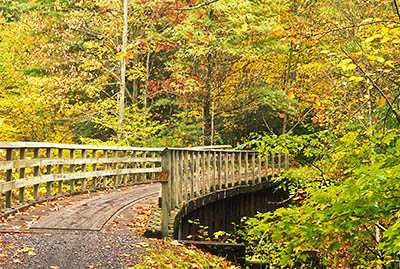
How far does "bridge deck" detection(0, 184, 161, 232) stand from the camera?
8047 millimetres

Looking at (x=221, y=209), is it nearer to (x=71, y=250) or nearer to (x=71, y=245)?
(x=71, y=245)

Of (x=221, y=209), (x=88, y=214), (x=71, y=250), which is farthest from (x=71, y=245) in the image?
(x=221, y=209)

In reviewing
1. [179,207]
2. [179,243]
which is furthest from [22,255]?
[179,207]

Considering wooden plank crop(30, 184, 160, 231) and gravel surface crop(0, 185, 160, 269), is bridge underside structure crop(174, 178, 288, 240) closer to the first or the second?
gravel surface crop(0, 185, 160, 269)

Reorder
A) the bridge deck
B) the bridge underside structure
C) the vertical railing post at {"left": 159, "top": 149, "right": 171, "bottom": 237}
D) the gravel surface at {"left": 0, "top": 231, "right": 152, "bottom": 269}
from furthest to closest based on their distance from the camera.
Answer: the bridge underside structure → the bridge deck → the vertical railing post at {"left": 159, "top": 149, "right": 171, "bottom": 237} → the gravel surface at {"left": 0, "top": 231, "right": 152, "bottom": 269}

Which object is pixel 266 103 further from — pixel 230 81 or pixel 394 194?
pixel 394 194

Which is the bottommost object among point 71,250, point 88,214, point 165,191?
point 71,250

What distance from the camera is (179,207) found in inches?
367

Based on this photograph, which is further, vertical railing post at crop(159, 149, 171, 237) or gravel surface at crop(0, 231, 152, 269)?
vertical railing post at crop(159, 149, 171, 237)

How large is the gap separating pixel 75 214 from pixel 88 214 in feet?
0.82

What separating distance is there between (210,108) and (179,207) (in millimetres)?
13956

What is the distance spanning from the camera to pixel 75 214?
918cm

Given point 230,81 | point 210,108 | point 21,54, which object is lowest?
point 210,108

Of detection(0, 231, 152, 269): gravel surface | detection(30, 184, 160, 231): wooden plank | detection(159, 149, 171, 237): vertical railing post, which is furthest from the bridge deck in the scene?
detection(159, 149, 171, 237): vertical railing post
